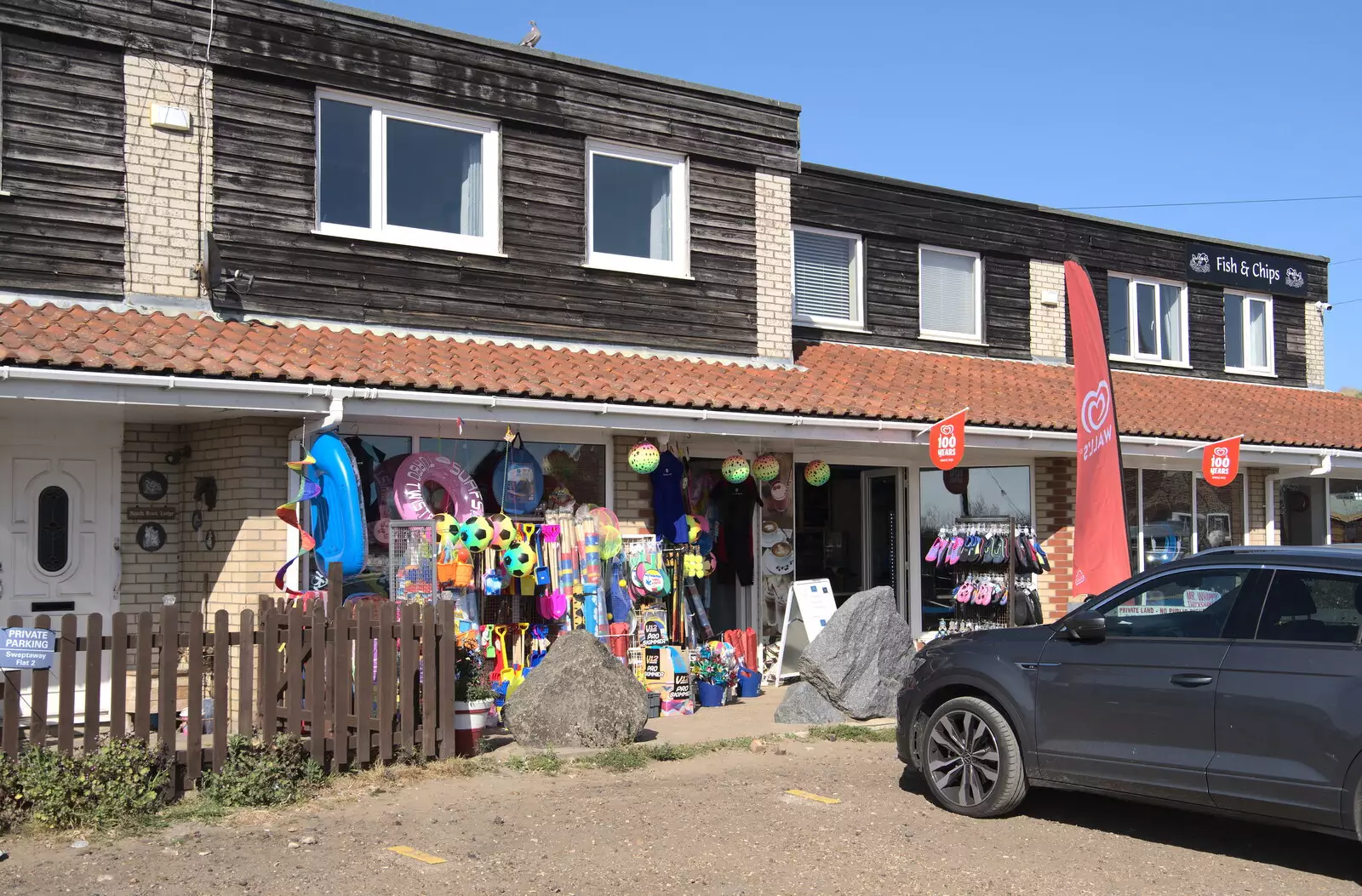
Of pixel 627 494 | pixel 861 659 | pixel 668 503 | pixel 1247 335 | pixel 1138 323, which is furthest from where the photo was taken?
pixel 1247 335

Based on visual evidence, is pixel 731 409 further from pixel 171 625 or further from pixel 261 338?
pixel 171 625

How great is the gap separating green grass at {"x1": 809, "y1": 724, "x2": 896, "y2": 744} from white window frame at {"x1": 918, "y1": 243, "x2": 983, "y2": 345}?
24.7 ft

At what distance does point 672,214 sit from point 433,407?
4.38m

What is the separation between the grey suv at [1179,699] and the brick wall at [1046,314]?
10593 mm

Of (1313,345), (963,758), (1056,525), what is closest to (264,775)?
(963,758)

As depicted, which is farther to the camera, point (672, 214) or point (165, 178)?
point (672, 214)

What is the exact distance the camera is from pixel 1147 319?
62.2 ft

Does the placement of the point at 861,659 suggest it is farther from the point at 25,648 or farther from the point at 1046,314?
the point at 1046,314

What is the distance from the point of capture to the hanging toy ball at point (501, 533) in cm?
1052

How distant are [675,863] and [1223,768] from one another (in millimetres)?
2730

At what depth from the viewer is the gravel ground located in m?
6.03

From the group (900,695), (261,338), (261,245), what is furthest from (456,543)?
(900,695)

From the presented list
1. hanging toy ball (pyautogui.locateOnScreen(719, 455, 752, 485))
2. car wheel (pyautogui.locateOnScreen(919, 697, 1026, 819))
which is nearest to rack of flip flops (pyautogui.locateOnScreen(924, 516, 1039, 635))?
hanging toy ball (pyautogui.locateOnScreen(719, 455, 752, 485))

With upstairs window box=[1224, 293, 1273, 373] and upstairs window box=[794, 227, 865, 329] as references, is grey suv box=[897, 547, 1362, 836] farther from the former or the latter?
upstairs window box=[1224, 293, 1273, 373]
